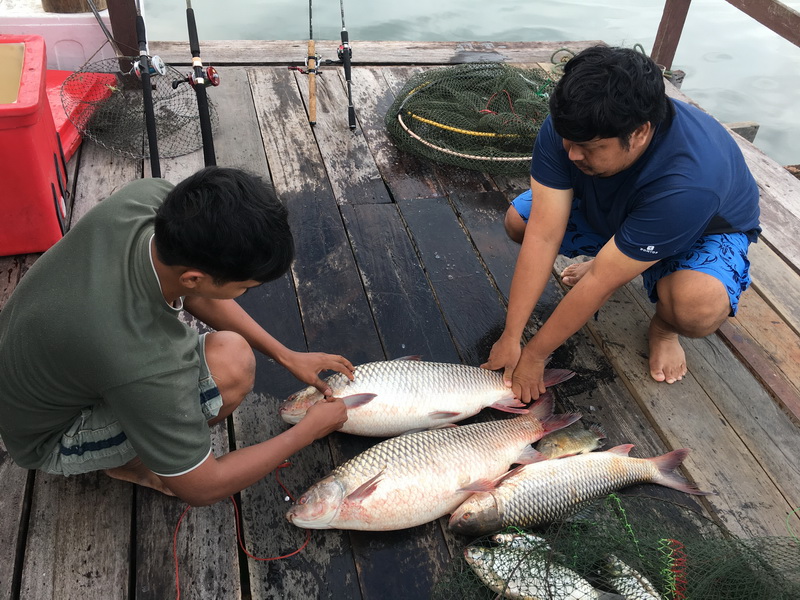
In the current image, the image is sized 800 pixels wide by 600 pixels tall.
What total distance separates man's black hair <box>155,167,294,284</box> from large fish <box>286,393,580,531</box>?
0.84 metres

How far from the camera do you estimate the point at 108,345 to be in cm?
162

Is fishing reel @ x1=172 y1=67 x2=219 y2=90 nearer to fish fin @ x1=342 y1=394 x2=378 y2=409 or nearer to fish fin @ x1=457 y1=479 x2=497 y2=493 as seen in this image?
fish fin @ x1=342 y1=394 x2=378 y2=409

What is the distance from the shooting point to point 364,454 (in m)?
2.27

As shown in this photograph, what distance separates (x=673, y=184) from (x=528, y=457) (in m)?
1.12

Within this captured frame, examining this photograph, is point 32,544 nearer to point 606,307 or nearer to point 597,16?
point 606,307

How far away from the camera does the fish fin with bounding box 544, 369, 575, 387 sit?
106 inches

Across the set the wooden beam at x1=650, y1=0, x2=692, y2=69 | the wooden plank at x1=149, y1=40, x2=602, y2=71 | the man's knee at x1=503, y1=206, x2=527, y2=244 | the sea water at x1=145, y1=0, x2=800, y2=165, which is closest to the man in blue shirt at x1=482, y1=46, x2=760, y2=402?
the man's knee at x1=503, y1=206, x2=527, y2=244

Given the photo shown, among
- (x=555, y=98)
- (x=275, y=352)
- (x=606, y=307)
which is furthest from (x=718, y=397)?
(x=275, y=352)

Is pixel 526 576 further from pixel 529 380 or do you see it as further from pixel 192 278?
pixel 192 278

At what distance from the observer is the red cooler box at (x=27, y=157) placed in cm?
276

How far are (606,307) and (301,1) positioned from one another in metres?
10.6

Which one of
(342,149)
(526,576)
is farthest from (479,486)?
(342,149)

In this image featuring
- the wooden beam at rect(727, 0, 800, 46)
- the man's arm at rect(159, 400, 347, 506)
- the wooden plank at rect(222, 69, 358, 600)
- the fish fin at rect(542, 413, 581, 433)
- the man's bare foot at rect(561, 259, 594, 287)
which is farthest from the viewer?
the wooden beam at rect(727, 0, 800, 46)

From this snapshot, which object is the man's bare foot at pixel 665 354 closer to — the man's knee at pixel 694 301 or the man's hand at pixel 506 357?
the man's knee at pixel 694 301
